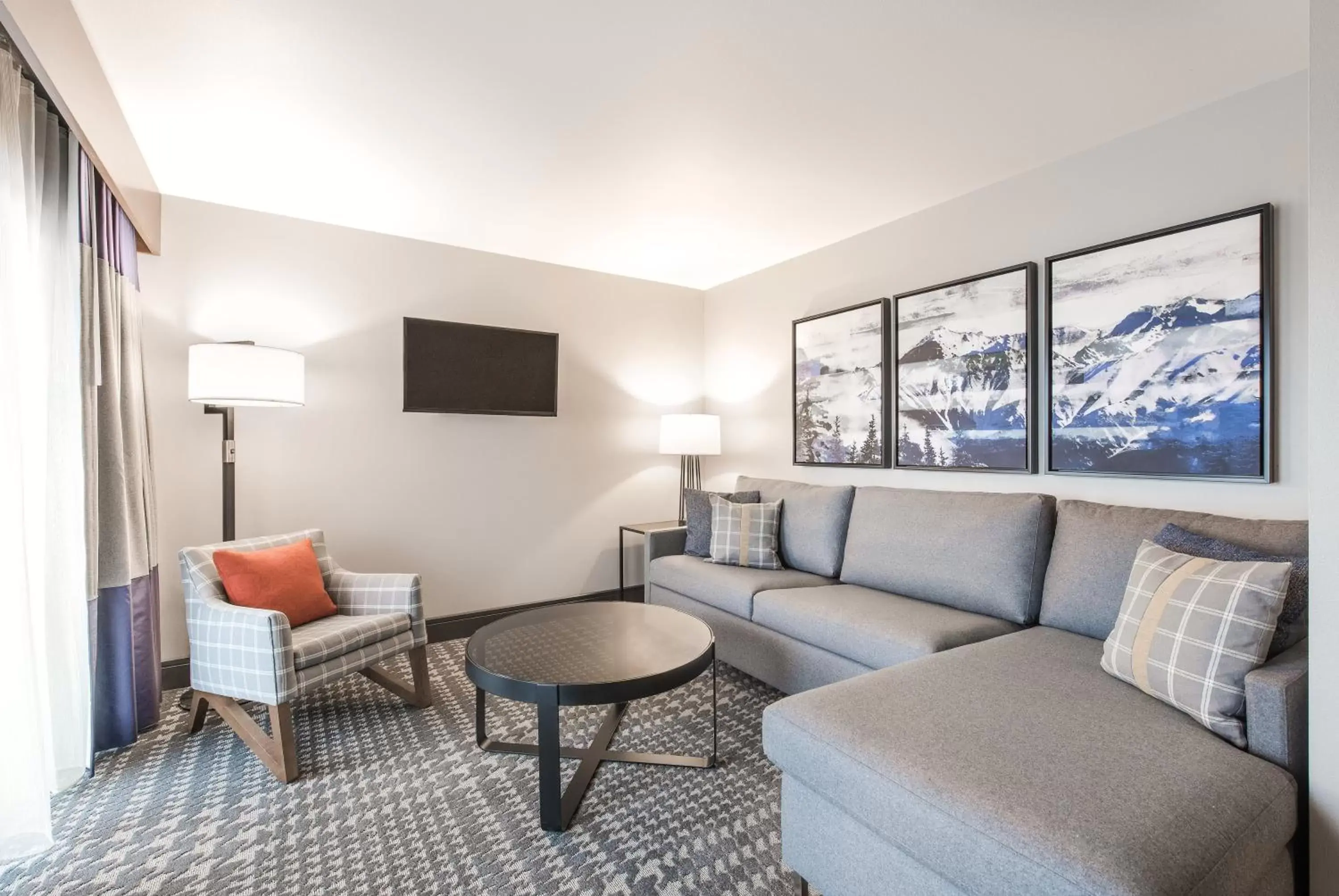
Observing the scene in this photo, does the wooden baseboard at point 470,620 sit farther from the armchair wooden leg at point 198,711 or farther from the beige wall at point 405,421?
the armchair wooden leg at point 198,711

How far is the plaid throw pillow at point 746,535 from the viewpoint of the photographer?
3.34 meters

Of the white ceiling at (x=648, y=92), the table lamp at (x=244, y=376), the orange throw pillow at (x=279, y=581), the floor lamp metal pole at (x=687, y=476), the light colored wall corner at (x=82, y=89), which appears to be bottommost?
the orange throw pillow at (x=279, y=581)

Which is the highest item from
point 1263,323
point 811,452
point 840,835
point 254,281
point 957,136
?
point 957,136

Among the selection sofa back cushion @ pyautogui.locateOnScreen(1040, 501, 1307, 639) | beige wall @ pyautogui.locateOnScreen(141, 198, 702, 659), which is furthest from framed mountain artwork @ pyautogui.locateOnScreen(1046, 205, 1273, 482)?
beige wall @ pyautogui.locateOnScreen(141, 198, 702, 659)

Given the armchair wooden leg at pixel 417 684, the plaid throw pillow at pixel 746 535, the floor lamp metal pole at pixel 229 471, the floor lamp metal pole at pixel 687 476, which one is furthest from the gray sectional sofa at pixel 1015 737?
the floor lamp metal pole at pixel 229 471

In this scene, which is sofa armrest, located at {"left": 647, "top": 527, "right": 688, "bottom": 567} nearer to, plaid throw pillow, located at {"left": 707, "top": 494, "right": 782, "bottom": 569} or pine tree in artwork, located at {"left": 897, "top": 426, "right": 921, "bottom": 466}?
plaid throw pillow, located at {"left": 707, "top": 494, "right": 782, "bottom": 569}

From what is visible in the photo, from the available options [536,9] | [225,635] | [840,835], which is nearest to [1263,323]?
[840,835]

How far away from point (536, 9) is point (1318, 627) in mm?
2434

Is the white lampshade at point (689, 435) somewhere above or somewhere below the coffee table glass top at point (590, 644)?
above

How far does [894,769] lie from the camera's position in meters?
1.30

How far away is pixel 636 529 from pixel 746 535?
0.90m

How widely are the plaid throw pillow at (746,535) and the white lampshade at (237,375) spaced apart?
224cm

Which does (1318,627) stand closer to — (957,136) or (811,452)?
(957,136)

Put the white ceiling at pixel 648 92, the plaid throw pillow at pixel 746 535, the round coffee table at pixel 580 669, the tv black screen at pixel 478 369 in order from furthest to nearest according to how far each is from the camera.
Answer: the tv black screen at pixel 478 369 < the plaid throw pillow at pixel 746 535 < the round coffee table at pixel 580 669 < the white ceiling at pixel 648 92
